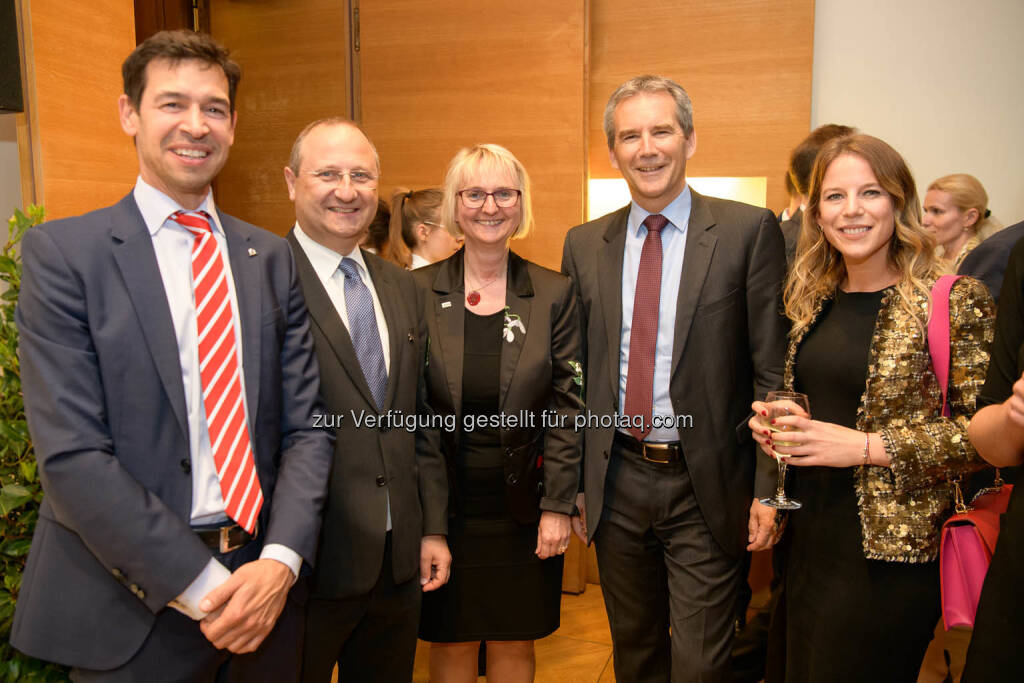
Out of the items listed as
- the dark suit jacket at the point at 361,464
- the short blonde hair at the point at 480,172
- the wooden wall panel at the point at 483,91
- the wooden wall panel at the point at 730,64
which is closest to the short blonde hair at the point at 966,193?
the wooden wall panel at the point at 730,64

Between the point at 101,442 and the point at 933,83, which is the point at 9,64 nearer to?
the point at 101,442

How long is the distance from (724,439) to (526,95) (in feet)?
8.86

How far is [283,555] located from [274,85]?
14.2ft

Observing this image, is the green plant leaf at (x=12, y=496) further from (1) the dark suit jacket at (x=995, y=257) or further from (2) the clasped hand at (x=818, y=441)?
(1) the dark suit jacket at (x=995, y=257)

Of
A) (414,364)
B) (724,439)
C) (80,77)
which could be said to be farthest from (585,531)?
(80,77)

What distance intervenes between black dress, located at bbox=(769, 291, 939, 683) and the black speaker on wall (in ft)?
8.57

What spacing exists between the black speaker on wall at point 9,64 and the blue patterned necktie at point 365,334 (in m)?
1.37

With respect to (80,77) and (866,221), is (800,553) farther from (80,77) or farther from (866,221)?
(80,77)

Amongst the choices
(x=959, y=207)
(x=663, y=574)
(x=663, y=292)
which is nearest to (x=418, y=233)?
(x=663, y=292)

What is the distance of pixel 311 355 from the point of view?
1722 mm

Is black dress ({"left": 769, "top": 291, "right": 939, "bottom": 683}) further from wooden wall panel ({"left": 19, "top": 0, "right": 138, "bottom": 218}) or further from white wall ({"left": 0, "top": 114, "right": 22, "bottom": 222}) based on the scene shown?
white wall ({"left": 0, "top": 114, "right": 22, "bottom": 222})

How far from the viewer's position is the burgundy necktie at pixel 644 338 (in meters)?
2.20

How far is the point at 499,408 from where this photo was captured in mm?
2258

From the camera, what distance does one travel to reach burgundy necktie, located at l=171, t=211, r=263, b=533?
1.46 metres
